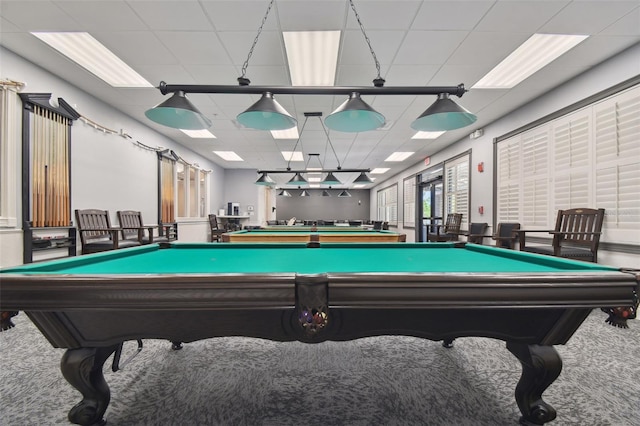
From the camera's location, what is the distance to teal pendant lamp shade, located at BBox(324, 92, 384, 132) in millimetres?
2068

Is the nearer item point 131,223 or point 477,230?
point 131,223

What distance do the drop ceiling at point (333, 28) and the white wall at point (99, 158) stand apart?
0.60 ft

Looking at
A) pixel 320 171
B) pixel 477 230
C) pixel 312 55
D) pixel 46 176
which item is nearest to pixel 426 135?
pixel 477 230

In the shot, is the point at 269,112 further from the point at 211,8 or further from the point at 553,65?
the point at 553,65

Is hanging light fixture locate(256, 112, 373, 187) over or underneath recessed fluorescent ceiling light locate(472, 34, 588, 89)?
underneath

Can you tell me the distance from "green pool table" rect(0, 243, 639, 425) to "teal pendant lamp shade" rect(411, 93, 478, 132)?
1.34 metres

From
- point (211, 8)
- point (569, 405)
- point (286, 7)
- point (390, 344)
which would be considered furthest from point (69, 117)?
point (569, 405)

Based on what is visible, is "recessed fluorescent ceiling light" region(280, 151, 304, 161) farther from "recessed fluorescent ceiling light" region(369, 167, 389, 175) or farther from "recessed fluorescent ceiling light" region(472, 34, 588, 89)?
"recessed fluorescent ceiling light" region(472, 34, 588, 89)

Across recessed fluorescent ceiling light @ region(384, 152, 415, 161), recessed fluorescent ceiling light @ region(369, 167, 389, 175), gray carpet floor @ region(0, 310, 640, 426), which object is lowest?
gray carpet floor @ region(0, 310, 640, 426)

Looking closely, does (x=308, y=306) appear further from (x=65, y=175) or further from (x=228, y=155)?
(x=228, y=155)

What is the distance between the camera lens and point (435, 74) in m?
3.43

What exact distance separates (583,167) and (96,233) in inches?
280

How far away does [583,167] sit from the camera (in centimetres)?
334

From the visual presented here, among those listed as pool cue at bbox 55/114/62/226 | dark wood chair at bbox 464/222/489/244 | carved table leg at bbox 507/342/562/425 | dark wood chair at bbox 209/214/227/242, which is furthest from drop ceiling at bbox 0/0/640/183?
dark wood chair at bbox 209/214/227/242
